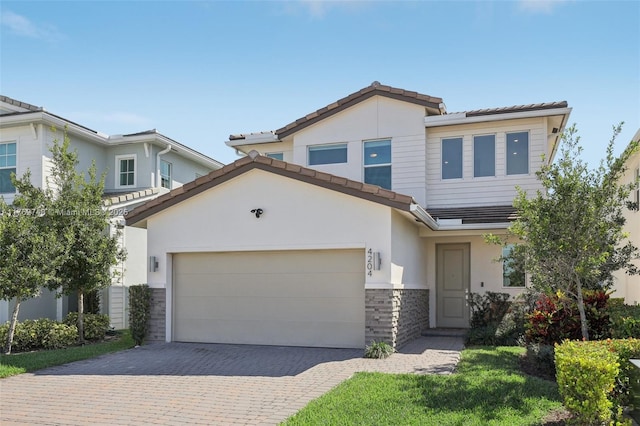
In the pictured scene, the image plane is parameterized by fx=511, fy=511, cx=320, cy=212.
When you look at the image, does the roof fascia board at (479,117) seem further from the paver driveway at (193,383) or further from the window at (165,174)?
the window at (165,174)

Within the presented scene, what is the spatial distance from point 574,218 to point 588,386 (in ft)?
13.0

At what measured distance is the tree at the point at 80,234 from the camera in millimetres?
12391

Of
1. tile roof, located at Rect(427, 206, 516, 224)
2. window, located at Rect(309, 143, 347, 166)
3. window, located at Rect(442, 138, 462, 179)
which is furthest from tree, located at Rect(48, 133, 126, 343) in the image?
window, located at Rect(442, 138, 462, 179)

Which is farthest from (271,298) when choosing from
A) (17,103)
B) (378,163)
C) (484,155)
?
(17,103)

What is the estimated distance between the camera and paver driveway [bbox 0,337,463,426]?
694 centimetres

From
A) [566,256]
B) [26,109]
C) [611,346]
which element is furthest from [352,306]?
[26,109]

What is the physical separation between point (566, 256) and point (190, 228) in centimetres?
842

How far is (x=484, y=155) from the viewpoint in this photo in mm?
15109

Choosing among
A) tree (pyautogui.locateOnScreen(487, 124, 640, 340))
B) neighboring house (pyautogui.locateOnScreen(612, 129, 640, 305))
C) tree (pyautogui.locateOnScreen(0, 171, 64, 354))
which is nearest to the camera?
tree (pyautogui.locateOnScreen(487, 124, 640, 340))

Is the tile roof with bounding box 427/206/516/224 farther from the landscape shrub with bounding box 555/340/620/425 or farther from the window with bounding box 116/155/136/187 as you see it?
the window with bounding box 116/155/136/187

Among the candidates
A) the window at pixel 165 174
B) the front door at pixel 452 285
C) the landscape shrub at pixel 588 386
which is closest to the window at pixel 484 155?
the front door at pixel 452 285

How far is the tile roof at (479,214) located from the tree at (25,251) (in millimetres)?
Answer: 9819

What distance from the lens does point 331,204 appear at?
1153 centimetres

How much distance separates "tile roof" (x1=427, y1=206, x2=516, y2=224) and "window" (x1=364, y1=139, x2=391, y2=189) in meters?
1.65
